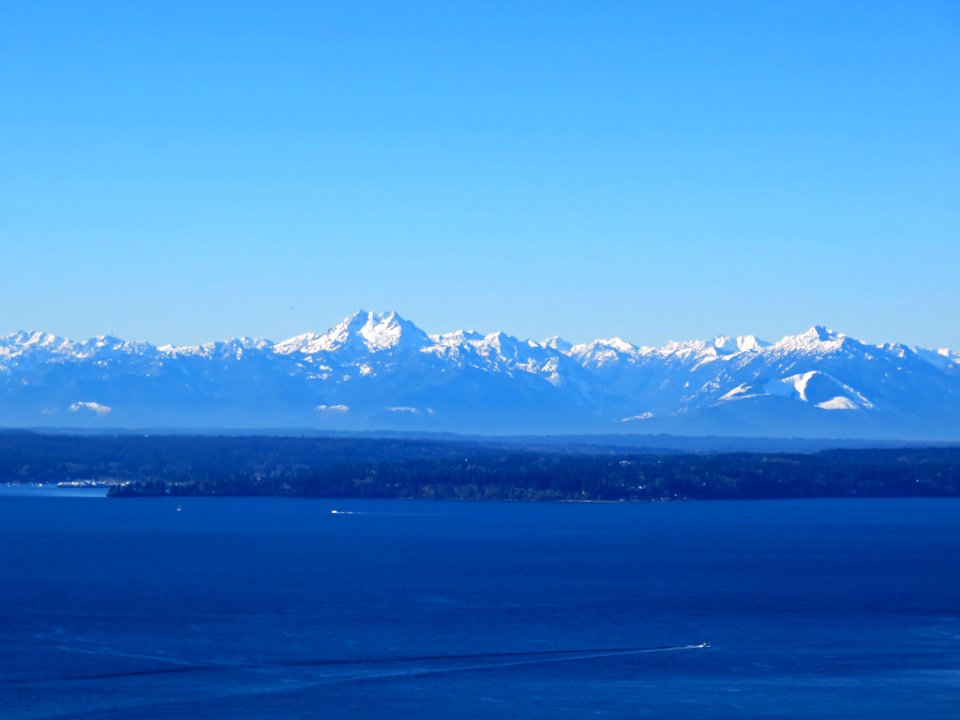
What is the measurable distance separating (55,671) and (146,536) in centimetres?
6252

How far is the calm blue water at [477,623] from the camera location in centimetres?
5328

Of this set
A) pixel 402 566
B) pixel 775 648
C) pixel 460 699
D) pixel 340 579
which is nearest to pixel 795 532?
pixel 402 566

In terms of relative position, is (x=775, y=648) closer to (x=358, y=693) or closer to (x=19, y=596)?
(x=358, y=693)

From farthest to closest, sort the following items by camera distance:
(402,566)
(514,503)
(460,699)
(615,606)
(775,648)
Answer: (514,503)
(402,566)
(615,606)
(775,648)
(460,699)

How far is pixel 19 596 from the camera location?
77.8m

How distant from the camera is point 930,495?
184250 millimetres

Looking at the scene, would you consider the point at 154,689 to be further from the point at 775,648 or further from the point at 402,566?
the point at 402,566

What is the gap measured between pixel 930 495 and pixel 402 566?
104 metres

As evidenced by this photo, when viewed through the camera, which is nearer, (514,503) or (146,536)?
(146,536)

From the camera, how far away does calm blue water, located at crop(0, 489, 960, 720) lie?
53.3 m

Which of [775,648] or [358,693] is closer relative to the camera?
[358,693]

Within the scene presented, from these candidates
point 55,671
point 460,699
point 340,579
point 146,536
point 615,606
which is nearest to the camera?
point 460,699

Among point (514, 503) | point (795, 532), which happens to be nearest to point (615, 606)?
point (795, 532)

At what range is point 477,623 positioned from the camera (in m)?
69.4
